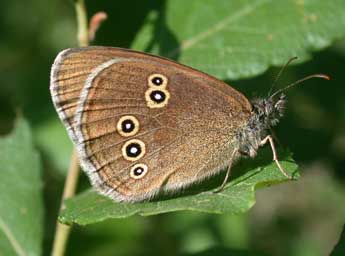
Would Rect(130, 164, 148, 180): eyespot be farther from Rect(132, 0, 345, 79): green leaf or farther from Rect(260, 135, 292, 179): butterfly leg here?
Rect(132, 0, 345, 79): green leaf

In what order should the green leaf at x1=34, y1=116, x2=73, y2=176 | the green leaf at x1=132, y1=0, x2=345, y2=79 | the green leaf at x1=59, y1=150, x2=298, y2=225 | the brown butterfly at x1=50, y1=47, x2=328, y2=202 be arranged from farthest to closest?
1. the green leaf at x1=34, y1=116, x2=73, y2=176
2. the green leaf at x1=132, y1=0, x2=345, y2=79
3. the brown butterfly at x1=50, y1=47, x2=328, y2=202
4. the green leaf at x1=59, y1=150, x2=298, y2=225

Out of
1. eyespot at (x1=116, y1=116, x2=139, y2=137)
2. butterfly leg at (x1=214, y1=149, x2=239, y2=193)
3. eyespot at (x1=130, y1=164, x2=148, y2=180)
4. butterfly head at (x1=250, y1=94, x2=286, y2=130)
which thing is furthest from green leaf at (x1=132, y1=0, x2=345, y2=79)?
eyespot at (x1=130, y1=164, x2=148, y2=180)

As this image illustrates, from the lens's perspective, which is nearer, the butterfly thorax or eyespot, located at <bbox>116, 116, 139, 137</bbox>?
eyespot, located at <bbox>116, 116, 139, 137</bbox>

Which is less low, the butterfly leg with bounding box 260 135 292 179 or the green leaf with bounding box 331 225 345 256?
the butterfly leg with bounding box 260 135 292 179

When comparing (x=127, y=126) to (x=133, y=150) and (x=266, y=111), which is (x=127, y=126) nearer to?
(x=133, y=150)

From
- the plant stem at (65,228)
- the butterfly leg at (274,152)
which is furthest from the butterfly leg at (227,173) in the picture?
the plant stem at (65,228)

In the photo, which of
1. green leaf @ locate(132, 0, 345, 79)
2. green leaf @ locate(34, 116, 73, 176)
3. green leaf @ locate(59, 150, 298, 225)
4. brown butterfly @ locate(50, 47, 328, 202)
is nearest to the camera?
green leaf @ locate(59, 150, 298, 225)
